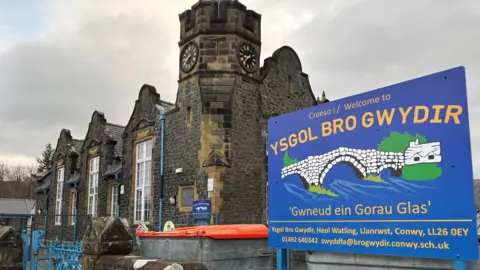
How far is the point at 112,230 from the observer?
20.2 feet

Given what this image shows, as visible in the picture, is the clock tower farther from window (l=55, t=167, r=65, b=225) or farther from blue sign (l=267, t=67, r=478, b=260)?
window (l=55, t=167, r=65, b=225)

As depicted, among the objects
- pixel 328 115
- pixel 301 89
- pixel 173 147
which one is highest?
pixel 301 89

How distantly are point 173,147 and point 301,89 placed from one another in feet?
20.6

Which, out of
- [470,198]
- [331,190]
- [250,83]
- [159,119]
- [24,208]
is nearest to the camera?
[470,198]

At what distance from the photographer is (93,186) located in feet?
78.5

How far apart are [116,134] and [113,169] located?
303 cm

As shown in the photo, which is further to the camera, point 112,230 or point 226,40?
point 226,40

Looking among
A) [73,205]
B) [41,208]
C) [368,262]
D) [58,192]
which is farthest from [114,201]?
[368,262]

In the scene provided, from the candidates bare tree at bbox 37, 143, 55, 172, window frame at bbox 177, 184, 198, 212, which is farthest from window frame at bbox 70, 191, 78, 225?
bare tree at bbox 37, 143, 55, 172

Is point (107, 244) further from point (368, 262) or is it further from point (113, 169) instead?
point (113, 169)

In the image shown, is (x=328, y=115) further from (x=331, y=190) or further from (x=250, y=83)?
(x=250, y=83)

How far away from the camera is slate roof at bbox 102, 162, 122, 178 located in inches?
826

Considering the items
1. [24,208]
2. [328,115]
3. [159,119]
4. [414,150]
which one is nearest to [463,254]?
[414,150]

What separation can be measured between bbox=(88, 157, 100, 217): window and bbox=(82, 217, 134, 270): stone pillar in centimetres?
1810
